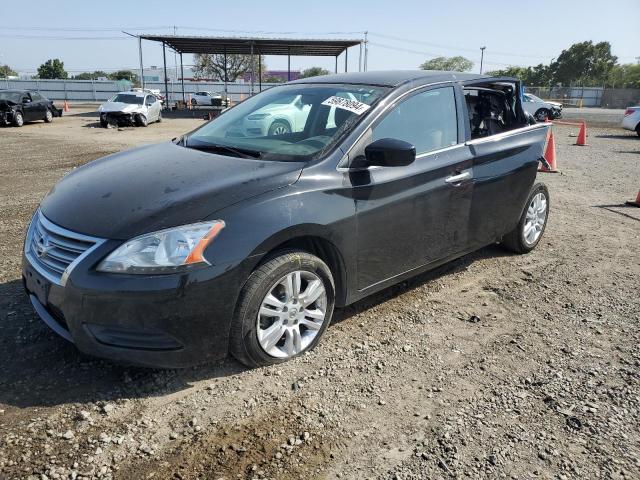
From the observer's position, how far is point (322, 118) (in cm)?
359

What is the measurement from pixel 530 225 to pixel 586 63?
95.0 metres

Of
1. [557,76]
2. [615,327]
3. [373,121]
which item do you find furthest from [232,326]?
[557,76]

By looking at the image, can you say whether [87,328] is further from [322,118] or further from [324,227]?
[322,118]

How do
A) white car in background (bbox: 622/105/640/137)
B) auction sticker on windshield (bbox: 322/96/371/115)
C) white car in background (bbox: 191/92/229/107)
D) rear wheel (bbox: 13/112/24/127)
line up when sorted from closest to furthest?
auction sticker on windshield (bbox: 322/96/371/115) < white car in background (bbox: 622/105/640/137) < rear wheel (bbox: 13/112/24/127) < white car in background (bbox: 191/92/229/107)

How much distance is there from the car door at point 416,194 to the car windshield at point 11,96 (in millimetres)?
21453

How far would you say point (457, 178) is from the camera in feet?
12.7

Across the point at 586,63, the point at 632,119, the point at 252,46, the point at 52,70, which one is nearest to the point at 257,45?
the point at 252,46

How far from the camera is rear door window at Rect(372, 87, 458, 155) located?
3.51 metres

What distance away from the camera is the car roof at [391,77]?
3.78 metres

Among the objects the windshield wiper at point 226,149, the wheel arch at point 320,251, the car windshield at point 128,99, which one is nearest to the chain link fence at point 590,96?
the car windshield at point 128,99

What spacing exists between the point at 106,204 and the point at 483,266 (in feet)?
11.4

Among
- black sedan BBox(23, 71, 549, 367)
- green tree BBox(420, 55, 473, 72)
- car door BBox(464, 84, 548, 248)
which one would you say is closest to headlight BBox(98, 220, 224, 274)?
black sedan BBox(23, 71, 549, 367)

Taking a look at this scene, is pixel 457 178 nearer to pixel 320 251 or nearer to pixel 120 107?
pixel 320 251

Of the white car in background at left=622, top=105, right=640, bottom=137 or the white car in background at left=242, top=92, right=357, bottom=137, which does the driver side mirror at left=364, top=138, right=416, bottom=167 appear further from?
the white car in background at left=622, top=105, right=640, bottom=137
